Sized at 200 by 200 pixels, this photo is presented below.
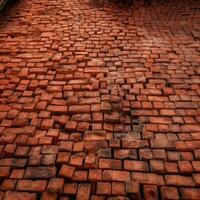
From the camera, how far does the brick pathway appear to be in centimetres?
234

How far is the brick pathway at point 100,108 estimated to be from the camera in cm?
234

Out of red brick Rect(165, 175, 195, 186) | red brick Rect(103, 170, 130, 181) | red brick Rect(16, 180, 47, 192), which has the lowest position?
red brick Rect(165, 175, 195, 186)

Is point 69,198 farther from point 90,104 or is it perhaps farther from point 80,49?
point 80,49

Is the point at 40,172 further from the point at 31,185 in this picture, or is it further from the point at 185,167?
the point at 185,167

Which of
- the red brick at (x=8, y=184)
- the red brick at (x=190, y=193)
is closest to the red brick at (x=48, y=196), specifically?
the red brick at (x=8, y=184)

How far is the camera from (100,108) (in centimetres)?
317

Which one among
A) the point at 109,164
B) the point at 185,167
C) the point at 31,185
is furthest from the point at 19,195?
the point at 185,167

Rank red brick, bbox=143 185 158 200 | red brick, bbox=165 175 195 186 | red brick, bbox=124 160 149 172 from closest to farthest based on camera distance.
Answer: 1. red brick, bbox=143 185 158 200
2. red brick, bbox=165 175 195 186
3. red brick, bbox=124 160 149 172

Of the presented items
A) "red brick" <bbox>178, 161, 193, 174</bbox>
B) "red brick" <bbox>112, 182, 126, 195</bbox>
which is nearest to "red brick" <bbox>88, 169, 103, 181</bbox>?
"red brick" <bbox>112, 182, 126, 195</bbox>

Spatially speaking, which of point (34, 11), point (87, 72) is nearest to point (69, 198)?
point (87, 72)

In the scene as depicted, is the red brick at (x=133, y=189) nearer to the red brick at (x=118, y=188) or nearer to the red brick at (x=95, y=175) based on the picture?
the red brick at (x=118, y=188)

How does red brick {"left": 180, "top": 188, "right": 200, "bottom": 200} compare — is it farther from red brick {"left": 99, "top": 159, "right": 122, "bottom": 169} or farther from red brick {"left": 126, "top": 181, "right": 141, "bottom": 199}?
red brick {"left": 99, "top": 159, "right": 122, "bottom": 169}

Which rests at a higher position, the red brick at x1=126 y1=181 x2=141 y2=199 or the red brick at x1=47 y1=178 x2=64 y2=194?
the red brick at x1=126 y1=181 x2=141 y2=199

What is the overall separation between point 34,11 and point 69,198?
496 centimetres
